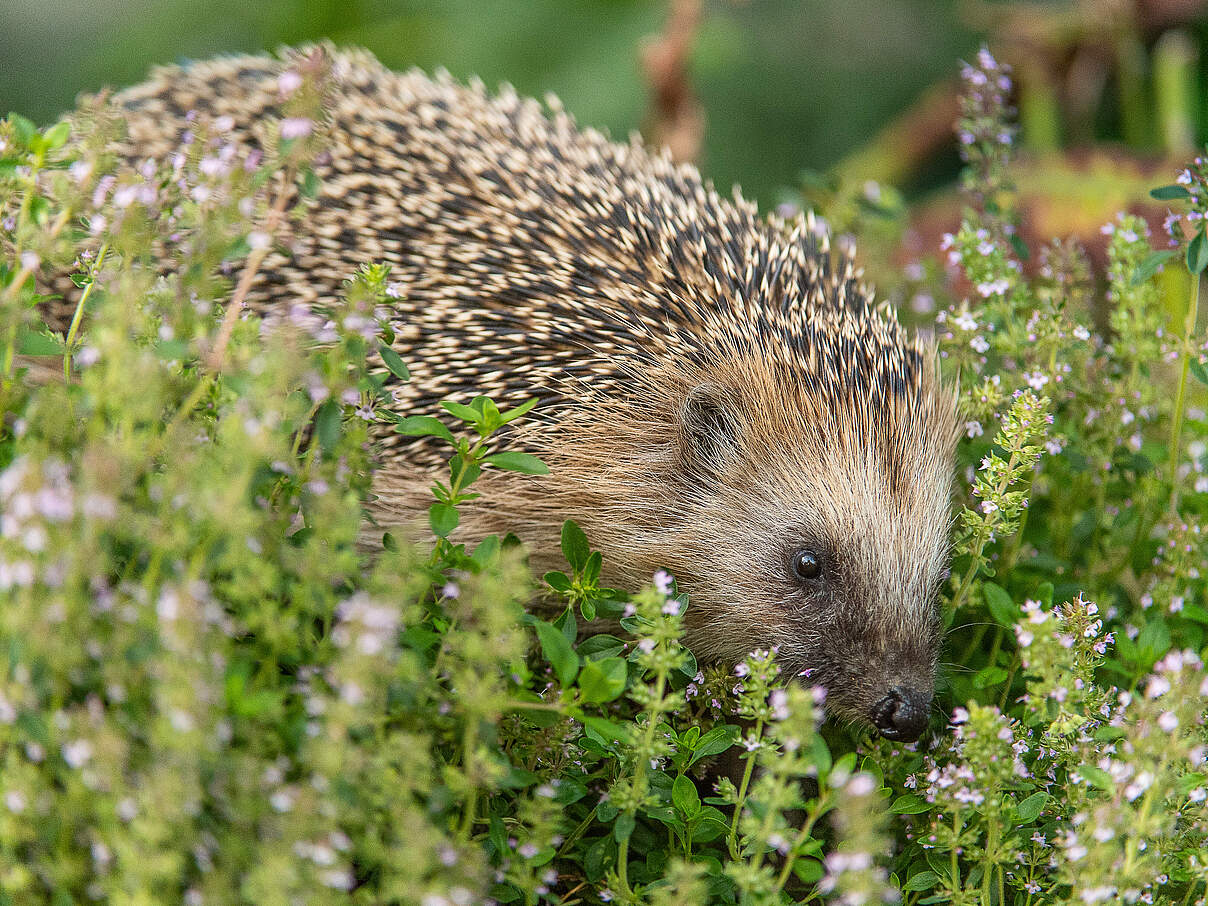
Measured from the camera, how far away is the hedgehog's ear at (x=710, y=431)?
10.4 ft

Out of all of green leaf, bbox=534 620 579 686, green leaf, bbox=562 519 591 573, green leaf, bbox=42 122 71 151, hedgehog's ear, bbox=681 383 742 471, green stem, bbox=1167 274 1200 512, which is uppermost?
green stem, bbox=1167 274 1200 512

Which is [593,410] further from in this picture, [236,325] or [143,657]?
[143,657]

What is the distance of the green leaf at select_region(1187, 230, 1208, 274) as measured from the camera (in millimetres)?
2639

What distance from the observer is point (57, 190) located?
2059 millimetres

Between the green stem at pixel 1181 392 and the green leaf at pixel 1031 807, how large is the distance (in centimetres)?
116

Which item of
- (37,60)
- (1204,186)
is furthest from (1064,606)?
(37,60)

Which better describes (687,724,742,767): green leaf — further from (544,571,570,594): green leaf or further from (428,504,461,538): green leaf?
(428,504,461,538): green leaf

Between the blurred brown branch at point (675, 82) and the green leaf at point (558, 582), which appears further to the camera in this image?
the blurred brown branch at point (675, 82)

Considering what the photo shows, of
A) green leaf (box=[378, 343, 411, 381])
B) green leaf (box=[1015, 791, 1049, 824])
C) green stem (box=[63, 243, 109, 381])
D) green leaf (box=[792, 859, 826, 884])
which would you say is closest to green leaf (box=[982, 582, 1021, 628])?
green leaf (box=[1015, 791, 1049, 824])

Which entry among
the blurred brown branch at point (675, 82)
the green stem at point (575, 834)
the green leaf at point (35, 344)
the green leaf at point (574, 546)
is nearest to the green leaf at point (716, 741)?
the green stem at point (575, 834)

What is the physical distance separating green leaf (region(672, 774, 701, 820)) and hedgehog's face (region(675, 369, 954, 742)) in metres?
0.63

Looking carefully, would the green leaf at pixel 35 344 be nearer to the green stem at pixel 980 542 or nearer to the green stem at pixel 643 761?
the green stem at pixel 643 761

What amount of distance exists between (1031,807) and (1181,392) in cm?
120

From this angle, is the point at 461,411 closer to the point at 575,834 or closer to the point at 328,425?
the point at 328,425
